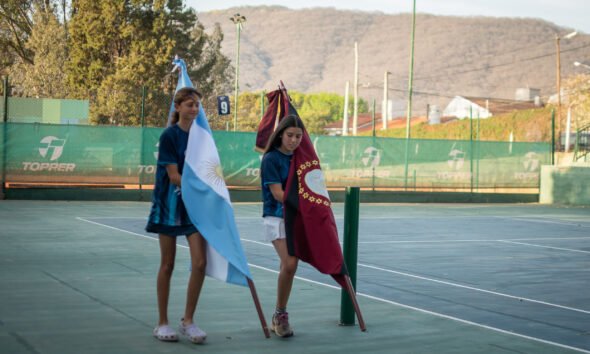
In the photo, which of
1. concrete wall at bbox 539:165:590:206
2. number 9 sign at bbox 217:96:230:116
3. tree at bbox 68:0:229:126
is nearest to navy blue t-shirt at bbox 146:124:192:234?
number 9 sign at bbox 217:96:230:116

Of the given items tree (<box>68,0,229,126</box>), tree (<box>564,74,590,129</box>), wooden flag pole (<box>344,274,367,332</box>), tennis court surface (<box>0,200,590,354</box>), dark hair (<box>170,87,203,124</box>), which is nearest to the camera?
dark hair (<box>170,87,203,124</box>)

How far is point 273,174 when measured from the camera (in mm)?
7512

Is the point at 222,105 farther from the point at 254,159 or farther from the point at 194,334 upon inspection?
the point at 194,334

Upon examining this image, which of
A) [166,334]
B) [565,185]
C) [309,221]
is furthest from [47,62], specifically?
[166,334]

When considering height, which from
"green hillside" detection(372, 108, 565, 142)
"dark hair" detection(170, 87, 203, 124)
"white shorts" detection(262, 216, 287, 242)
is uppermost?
"green hillside" detection(372, 108, 565, 142)

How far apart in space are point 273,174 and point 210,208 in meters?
0.68

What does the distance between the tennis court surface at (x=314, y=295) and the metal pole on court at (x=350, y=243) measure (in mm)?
153

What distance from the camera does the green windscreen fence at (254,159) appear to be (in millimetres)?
23531

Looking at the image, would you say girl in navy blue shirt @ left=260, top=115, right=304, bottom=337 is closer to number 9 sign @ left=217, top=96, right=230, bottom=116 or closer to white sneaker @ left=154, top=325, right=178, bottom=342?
white sneaker @ left=154, top=325, right=178, bottom=342

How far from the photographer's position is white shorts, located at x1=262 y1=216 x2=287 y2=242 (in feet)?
24.7

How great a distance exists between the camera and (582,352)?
733 cm

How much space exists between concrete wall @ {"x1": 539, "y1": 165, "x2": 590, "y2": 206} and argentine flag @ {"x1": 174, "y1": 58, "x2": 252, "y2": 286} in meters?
26.0

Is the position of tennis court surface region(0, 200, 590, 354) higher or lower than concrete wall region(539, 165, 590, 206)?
lower

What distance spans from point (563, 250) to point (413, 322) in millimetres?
8040
